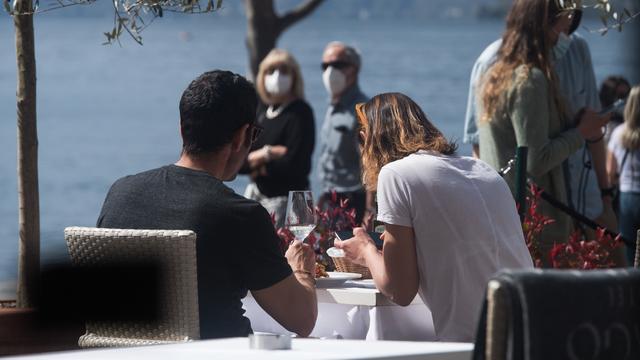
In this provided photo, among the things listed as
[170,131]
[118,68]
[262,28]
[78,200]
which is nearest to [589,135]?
[262,28]

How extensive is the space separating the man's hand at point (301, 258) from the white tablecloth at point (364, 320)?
5.8 inches

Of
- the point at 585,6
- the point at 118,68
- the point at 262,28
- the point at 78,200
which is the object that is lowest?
the point at 118,68

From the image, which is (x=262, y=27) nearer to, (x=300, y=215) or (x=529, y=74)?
(x=529, y=74)

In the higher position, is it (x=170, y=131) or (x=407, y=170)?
(x=407, y=170)

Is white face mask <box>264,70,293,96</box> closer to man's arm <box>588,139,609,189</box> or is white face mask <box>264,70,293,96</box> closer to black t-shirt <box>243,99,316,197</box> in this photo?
black t-shirt <box>243,99,316,197</box>

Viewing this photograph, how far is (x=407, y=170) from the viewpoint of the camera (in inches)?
156

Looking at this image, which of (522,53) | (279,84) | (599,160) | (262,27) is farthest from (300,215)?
(262,27)

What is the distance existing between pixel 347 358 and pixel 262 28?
456 inches

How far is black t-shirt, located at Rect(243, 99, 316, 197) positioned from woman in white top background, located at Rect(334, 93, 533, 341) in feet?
16.2

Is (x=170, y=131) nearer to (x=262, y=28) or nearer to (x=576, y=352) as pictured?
(x=262, y=28)

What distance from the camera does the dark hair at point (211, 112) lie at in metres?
4.04

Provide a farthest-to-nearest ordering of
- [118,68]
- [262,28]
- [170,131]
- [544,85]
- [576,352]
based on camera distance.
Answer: [118,68] < [170,131] < [262,28] < [544,85] < [576,352]

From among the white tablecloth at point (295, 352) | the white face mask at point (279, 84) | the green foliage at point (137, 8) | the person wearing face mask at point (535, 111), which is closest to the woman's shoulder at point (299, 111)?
the white face mask at point (279, 84)

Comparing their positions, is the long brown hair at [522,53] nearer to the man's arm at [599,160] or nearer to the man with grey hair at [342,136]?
the man's arm at [599,160]
